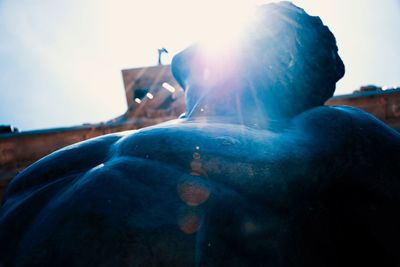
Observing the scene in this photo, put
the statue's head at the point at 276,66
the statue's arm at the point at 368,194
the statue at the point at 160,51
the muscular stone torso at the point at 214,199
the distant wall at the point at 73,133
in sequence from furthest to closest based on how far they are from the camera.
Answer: the statue at the point at 160,51 → the distant wall at the point at 73,133 → the statue's head at the point at 276,66 → the statue's arm at the point at 368,194 → the muscular stone torso at the point at 214,199

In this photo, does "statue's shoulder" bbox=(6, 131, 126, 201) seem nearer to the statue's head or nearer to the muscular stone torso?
the muscular stone torso

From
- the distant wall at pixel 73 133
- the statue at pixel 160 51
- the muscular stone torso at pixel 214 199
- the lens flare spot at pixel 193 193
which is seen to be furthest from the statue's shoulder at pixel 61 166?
the statue at pixel 160 51

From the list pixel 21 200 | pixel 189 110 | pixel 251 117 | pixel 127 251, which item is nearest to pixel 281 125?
pixel 251 117

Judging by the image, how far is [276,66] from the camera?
131 cm

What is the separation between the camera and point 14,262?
0.61 meters

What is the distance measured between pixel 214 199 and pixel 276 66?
804 mm

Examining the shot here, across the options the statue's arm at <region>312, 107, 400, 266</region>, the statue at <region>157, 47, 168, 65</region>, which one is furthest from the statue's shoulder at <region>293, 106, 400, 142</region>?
the statue at <region>157, 47, 168, 65</region>

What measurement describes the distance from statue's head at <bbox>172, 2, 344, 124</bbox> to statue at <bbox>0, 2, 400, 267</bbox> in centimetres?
12

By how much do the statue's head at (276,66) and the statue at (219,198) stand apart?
0.12 meters

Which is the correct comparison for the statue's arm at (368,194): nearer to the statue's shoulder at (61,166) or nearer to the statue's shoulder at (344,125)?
the statue's shoulder at (344,125)

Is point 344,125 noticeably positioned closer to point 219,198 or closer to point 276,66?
point 276,66

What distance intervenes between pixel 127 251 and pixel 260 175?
0.40 meters

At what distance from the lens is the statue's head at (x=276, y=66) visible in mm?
1293

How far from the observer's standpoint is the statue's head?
1.29 metres
